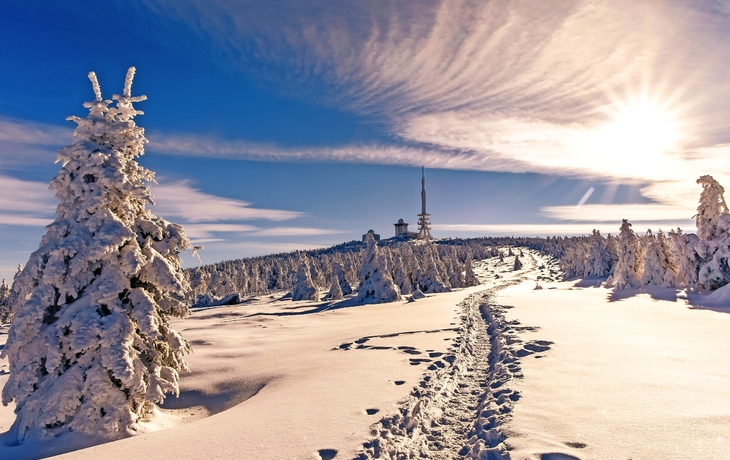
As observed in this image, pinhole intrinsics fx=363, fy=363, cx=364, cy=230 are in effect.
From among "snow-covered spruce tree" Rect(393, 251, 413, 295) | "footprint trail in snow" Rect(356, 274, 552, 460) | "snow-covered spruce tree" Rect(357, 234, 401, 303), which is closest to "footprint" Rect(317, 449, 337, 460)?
"footprint trail in snow" Rect(356, 274, 552, 460)

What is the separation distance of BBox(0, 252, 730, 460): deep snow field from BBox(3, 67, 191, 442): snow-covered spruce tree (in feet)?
2.38

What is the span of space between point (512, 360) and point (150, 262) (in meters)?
9.68

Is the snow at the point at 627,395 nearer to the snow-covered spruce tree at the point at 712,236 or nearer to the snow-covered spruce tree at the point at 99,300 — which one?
the snow-covered spruce tree at the point at 99,300

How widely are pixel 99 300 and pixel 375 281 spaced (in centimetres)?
3485

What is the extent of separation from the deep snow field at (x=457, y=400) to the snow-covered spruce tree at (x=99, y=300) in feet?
2.38

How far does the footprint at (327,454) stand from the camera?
5.16 m

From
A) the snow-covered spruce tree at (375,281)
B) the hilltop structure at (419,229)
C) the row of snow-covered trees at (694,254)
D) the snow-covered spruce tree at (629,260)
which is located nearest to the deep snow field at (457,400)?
the row of snow-covered trees at (694,254)

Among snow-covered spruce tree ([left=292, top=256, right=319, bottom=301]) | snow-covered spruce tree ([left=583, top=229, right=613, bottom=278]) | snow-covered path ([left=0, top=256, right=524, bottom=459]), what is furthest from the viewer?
snow-covered spruce tree ([left=583, top=229, right=613, bottom=278])

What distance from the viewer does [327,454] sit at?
526cm

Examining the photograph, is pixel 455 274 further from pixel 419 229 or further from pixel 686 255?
pixel 419 229

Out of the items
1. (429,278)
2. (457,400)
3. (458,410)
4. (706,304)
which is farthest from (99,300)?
(429,278)

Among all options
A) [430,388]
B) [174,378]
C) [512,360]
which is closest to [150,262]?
[174,378]

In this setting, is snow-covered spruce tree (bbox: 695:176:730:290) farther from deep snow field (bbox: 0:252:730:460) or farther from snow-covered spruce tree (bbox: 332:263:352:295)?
snow-covered spruce tree (bbox: 332:263:352:295)

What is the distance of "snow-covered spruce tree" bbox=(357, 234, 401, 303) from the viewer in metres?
40.3
